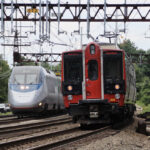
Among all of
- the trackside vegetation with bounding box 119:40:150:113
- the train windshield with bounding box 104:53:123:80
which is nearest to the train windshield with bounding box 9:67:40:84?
the train windshield with bounding box 104:53:123:80

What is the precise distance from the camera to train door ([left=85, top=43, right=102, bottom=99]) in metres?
14.7

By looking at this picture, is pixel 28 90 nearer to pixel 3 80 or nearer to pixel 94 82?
pixel 94 82

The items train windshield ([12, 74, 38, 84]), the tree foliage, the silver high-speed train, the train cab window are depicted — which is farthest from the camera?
the tree foliage

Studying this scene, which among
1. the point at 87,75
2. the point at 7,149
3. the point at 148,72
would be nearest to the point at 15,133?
the point at 87,75

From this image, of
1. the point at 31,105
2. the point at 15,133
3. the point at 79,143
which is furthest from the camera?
the point at 31,105

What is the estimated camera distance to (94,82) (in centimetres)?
1476

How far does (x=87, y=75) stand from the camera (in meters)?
14.9

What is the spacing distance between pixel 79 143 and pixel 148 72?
303ft

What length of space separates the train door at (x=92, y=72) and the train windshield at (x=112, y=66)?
27cm

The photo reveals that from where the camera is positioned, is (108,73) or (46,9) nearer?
(108,73)

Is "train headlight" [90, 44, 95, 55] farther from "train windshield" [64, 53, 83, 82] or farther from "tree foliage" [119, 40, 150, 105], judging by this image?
"tree foliage" [119, 40, 150, 105]

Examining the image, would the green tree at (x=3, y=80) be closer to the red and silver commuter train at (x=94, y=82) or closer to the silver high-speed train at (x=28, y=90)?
the silver high-speed train at (x=28, y=90)

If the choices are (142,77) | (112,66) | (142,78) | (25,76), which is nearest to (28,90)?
(25,76)

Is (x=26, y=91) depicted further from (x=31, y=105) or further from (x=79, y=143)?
(x=79, y=143)
